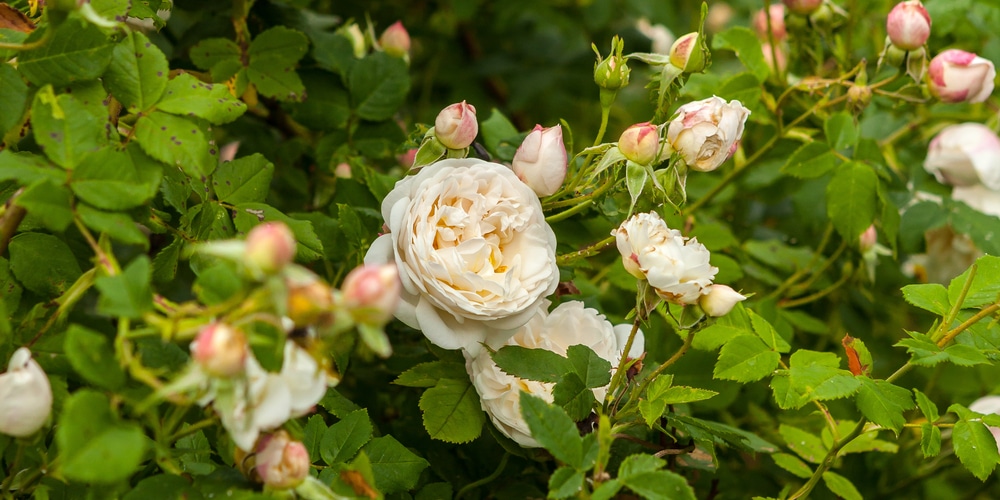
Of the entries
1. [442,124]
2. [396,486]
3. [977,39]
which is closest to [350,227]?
[442,124]

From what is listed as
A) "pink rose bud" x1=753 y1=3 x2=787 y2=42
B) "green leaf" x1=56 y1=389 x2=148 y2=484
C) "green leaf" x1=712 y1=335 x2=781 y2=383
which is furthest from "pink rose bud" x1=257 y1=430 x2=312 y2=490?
"pink rose bud" x1=753 y1=3 x2=787 y2=42

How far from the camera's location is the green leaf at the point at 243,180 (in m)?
0.83

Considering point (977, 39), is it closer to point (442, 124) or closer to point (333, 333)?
point (442, 124)

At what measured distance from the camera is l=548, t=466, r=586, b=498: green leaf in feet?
2.03

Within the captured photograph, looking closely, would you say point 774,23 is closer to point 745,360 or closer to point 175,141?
point 745,360

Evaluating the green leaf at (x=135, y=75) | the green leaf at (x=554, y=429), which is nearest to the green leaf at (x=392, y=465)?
the green leaf at (x=554, y=429)

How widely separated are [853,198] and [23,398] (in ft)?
3.20

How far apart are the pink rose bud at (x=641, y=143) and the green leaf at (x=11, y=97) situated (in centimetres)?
50

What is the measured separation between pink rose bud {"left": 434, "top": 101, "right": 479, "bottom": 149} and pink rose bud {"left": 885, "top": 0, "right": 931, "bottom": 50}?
0.61 metres

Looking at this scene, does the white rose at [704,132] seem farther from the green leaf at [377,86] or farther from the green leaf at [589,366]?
the green leaf at [377,86]

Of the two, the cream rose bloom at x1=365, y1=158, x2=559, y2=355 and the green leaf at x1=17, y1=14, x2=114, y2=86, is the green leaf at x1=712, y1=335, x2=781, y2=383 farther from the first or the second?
the green leaf at x1=17, y1=14, x2=114, y2=86

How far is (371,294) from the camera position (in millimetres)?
476

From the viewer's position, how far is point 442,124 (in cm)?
77

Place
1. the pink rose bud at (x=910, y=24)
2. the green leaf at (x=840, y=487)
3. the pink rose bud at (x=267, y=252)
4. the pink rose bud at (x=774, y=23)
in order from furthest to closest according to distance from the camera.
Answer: the pink rose bud at (x=774, y=23)
the pink rose bud at (x=910, y=24)
the green leaf at (x=840, y=487)
the pink rose bud at (x=267, y=252)
